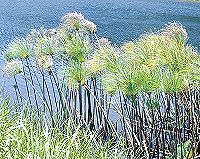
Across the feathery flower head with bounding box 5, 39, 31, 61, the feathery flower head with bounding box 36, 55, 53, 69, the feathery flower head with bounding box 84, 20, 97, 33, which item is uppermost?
the feathery flower head with bounding box 84, 20, 97, 33

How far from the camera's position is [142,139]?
5535mm

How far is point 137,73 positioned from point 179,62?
51 centimetres

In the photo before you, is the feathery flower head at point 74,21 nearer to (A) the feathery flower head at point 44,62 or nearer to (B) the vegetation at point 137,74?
(B) the vegetation at point 137,74

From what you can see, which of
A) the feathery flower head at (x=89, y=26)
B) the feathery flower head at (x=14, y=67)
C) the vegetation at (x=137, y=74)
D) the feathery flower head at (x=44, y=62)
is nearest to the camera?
the vegetation at (x=137, y=74)

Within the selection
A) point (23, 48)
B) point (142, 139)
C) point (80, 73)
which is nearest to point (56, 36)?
point (23, 48)

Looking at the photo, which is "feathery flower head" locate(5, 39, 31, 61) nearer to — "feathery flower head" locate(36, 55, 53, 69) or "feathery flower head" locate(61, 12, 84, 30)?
"feathery flower head" locate(36, 55, 53, 69)

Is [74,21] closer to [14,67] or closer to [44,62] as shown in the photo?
[44,62]

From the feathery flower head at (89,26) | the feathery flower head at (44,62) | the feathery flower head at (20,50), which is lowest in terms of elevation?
the feathery flower head at (44,62)

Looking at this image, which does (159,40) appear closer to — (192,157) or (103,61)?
(103,61)

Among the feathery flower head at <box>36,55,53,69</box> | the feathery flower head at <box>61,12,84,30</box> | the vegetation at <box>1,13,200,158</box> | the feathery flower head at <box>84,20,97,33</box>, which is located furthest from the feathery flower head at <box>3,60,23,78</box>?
the feathery flower head at <box>84,20,97,33</box>

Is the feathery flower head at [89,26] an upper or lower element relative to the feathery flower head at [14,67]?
upper

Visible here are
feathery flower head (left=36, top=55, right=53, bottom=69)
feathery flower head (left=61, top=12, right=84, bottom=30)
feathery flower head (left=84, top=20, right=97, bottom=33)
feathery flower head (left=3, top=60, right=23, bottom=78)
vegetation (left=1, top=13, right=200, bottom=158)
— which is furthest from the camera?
feathery flower head (left=3, top=60, right=23, bottom=78)

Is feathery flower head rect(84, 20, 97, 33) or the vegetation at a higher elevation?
feathery flower head rect(84, 20, 97, 33)

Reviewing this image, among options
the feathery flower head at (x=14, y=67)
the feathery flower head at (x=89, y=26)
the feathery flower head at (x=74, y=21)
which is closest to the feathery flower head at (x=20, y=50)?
the feathery flower head at (x=14, y=67)
